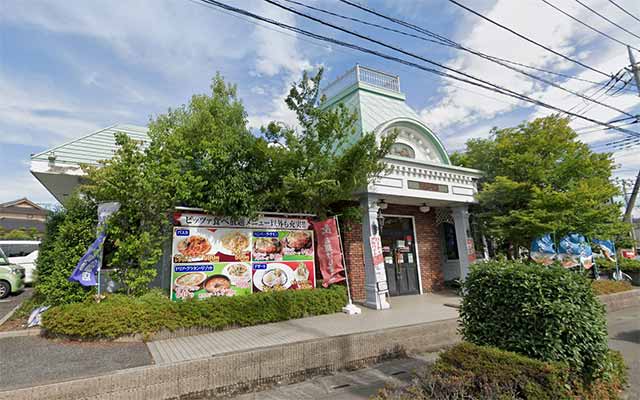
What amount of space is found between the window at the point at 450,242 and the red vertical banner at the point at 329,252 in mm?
6165

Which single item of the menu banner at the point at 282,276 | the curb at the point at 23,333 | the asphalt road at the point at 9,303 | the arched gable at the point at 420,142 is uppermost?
the arched gable at the point at 420,142


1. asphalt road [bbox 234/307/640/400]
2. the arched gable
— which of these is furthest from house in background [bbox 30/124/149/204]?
the arched gable

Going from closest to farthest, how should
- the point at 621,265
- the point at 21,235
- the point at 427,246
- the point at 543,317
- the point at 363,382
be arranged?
the point at 543,317
the point at 363,382
the point at 427,246
the point at 621,265
the point at 21,235

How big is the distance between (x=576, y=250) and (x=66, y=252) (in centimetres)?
1553

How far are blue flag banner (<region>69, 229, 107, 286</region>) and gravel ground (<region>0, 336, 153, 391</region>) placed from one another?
1.18 meters

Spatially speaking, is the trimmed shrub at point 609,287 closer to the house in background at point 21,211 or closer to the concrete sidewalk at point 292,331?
the concrete sidewalk at point 292,331

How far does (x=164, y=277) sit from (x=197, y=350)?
2.88m

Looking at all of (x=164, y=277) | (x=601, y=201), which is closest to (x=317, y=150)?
(x=164, y=277)

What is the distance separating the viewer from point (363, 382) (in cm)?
477

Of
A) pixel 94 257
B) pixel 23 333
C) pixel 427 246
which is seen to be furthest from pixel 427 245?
pixel 23 333

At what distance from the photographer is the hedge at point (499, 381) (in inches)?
127

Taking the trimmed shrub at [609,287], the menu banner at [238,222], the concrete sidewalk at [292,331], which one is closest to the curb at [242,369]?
the concrete sidewalk at [292,331]

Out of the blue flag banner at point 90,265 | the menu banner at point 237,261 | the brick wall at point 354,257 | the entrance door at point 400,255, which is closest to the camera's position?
the blue flag banner at point 90,265

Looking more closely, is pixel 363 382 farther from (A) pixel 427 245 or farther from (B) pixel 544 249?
(B) pixel 544 249
